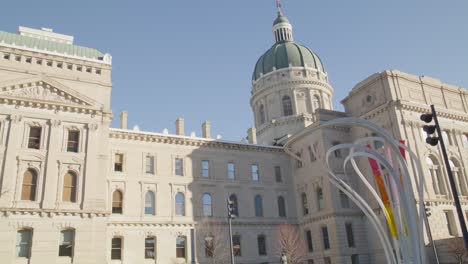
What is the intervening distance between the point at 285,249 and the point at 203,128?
16590mm

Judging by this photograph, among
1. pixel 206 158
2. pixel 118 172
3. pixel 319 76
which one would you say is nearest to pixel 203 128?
pixel 206 158

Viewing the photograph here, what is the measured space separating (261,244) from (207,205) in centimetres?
746

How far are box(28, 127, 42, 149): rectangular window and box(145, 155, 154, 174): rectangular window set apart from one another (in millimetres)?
11187

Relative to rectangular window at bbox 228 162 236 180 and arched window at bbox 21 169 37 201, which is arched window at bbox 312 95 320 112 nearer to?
rectangular window at bbox 228 162 236 180

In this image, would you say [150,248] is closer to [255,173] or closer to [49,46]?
[255,173]

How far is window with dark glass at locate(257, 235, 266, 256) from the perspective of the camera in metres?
43.0

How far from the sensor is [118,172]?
3866 centimetres

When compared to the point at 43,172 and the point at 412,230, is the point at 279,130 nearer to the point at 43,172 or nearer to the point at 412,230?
the point at 43,172

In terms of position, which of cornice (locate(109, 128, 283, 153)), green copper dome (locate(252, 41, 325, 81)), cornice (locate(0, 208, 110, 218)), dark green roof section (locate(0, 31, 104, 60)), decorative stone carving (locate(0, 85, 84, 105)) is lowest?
cornice (locate(0, 208, 110, 218))

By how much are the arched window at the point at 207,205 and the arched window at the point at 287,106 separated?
2239 centimetres

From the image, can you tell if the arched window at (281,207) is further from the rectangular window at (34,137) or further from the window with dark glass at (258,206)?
the rectangular window at (34,137)

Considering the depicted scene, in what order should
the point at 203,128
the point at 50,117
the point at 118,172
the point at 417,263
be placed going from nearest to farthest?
the point at 417,263 < the point at 50,117 < the point at 118,172 < the point at 203,128

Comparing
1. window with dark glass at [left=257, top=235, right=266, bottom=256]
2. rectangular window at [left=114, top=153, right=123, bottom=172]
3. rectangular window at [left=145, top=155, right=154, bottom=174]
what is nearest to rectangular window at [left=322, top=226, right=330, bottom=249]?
window with dark glass at [left=257, top=235, right=266, bottom=256]

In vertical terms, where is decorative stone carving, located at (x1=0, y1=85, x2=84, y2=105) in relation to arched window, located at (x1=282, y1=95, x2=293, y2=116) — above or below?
below
